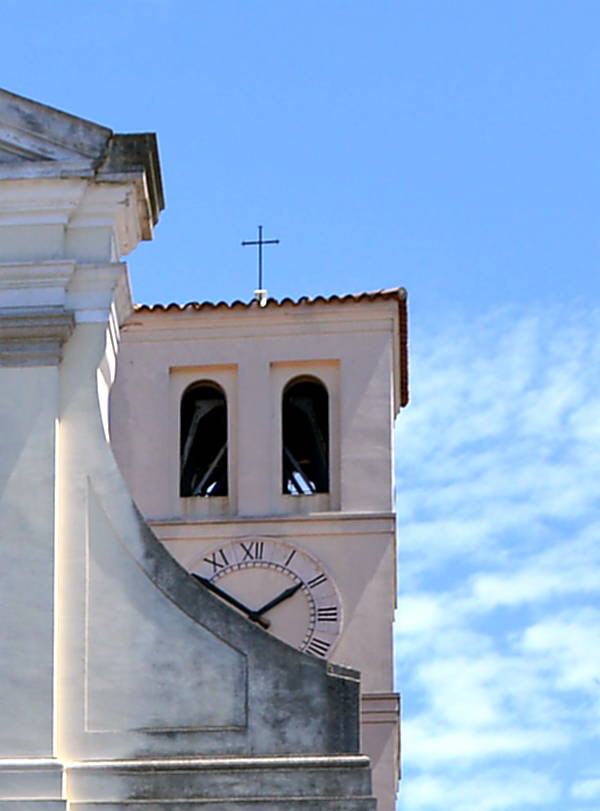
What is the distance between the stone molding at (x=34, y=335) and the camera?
14312mm

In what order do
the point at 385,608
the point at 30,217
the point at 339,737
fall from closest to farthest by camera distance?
the point at 339,737 < the point at 30,217 < the point at 385,608

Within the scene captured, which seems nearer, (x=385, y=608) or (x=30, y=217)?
(x=30, y=217)

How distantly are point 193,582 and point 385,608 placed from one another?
10.00 metres

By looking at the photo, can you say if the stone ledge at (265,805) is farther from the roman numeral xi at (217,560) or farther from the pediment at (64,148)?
the roman numeral xi at (217,560)

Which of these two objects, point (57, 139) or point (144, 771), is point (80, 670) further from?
point (57, 139)

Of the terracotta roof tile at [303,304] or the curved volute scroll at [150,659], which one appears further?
the terracotta roof tile at [303,304]

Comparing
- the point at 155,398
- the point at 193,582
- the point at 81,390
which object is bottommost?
the point at 193,582

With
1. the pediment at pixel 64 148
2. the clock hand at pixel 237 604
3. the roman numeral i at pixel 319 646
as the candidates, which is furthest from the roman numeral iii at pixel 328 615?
the pediment at pixel 64 148

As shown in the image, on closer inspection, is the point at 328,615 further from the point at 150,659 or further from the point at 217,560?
the point at 150,659

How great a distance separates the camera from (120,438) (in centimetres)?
2478

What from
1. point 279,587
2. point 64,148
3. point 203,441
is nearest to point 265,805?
point 64,148

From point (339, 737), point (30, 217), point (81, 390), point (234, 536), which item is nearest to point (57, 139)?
point (30, 217)

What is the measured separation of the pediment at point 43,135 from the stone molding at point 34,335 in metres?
0.84

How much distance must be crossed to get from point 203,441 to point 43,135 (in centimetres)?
1056
